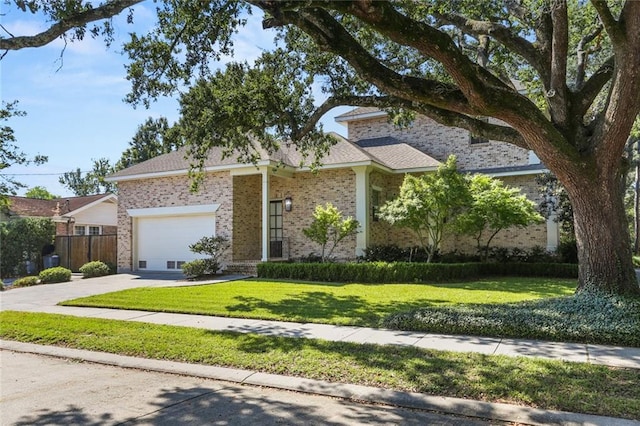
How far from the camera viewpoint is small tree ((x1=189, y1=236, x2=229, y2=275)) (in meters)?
16.7

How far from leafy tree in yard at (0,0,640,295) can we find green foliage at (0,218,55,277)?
1366cm

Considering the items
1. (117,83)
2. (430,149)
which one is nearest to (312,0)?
(117,83)

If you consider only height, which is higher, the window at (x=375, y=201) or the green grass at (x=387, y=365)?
the window at (x=375, y=201)

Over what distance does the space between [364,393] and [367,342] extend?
1988 mm

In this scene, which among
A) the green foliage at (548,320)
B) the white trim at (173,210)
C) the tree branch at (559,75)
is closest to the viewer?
the green foliage at (548,320)

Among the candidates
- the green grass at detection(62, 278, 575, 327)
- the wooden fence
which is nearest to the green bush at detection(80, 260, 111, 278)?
the wooden fence

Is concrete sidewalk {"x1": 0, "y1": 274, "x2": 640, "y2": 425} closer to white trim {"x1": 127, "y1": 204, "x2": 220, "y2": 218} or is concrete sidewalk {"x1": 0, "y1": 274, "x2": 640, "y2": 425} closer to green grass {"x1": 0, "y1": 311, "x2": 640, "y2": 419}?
green grass {"x1": 0, "y1": 311, "x2": 640, "y2": 419}

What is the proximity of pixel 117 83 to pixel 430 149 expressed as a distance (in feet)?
47.1

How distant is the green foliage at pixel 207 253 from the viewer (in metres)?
16.2

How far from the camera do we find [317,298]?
11.1 m

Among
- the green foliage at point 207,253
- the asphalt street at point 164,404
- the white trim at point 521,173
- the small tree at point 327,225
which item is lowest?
the asphalt street at point 164,404

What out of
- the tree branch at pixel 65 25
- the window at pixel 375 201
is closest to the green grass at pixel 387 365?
the tree branch at pixel 65 25

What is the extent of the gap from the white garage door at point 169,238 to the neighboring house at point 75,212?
8353mm

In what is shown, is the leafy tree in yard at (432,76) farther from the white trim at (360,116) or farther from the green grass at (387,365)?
the white trim at (360,116)
